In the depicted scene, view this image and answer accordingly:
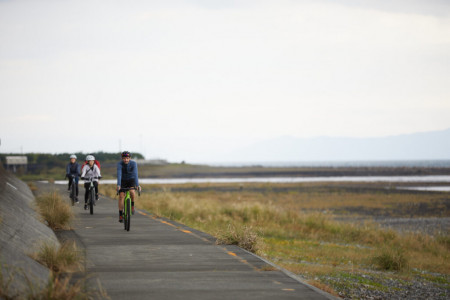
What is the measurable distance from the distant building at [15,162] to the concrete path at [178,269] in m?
103

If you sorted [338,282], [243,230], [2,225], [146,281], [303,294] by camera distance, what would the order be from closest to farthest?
[303,294] < [146,281] < [2,225] < [338,282] < [243,230]

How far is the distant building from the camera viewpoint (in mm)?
111688

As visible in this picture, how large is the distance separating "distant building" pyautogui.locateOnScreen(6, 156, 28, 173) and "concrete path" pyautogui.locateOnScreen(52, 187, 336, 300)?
338 feet

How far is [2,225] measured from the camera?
1034 cm

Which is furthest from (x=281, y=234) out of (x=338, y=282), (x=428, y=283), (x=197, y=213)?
(x=338, y=282)

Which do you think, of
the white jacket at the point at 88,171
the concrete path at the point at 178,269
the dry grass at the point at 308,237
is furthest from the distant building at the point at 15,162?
the concrete path at the point at 178,269

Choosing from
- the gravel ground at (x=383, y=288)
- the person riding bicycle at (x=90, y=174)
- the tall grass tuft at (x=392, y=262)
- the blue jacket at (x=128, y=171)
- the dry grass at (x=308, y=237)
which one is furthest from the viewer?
the person riding bicycle at (x=90, y=174)

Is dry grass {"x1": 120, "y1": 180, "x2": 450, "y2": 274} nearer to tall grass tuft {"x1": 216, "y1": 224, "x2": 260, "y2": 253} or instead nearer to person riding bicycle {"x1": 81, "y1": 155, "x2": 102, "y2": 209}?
tall grass tuft {"x1": 216, "y1": 224, "x2": 260, "y2": 253}

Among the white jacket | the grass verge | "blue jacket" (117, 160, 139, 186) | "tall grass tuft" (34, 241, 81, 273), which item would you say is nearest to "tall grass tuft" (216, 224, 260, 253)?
the grass verge

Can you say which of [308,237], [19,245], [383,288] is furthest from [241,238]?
[308,237]

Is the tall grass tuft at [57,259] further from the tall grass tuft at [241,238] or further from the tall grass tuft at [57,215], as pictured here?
the tall grass tuft at [57,215]

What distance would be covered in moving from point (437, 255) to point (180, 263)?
1284cm

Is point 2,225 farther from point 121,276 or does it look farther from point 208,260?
point 208,260

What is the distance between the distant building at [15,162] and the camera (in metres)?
112
